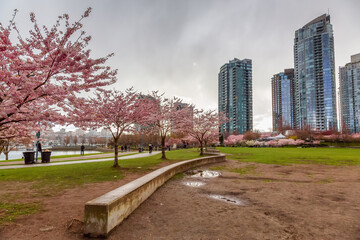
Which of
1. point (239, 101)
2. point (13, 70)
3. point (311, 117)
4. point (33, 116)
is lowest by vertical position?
point (33, 116)

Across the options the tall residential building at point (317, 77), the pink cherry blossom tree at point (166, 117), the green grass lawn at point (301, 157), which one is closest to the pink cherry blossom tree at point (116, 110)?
the pink cherry blossom tree at point (166, 117)

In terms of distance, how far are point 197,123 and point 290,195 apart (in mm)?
19137

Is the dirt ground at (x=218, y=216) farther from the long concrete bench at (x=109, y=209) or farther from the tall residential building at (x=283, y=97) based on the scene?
the tall residential building at (x=283, y=97)

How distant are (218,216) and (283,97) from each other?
191540 millimetres

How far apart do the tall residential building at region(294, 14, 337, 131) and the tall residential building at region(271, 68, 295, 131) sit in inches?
1171

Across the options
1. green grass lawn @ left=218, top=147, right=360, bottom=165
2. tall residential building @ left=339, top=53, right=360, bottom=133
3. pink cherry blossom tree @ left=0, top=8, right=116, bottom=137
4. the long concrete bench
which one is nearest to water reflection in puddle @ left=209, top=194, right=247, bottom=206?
the long concrete bench

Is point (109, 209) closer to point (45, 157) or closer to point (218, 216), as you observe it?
point (218, 216)

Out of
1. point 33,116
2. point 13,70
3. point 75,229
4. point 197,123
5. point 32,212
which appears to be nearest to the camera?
point 75,229

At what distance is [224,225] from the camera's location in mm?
4328

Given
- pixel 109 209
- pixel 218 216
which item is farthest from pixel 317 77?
pixel 109 209

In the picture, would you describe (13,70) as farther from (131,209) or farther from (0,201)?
(131,209)

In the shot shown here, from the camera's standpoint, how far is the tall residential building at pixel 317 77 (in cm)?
12850

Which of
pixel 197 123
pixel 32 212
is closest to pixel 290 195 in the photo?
pixel 32 212

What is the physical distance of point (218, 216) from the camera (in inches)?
191
